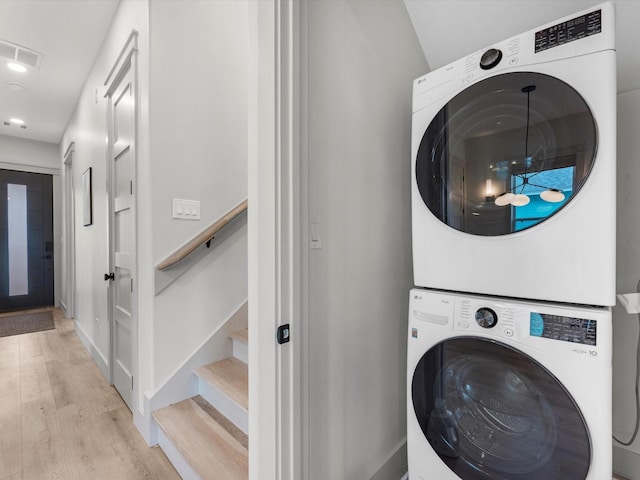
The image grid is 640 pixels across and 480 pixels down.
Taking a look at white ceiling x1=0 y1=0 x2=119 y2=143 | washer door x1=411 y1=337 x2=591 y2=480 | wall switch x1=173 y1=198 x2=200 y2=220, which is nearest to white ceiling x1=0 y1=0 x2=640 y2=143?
white ceiling x1=0 y1=0 x2=119 y2=143

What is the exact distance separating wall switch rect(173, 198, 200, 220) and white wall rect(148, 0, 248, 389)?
3 cm

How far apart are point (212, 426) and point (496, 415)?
1354mm

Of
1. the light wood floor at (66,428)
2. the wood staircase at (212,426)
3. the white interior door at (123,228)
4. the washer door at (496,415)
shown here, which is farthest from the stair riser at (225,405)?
the washer door at (496,415)

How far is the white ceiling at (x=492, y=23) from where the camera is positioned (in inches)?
45.2

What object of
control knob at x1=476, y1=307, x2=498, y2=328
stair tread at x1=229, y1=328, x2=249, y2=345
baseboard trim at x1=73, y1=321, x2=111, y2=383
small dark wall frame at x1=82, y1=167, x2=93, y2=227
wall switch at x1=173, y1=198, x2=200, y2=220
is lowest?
baseboard trim at x1=73, y1=321, x2=111, y2=383

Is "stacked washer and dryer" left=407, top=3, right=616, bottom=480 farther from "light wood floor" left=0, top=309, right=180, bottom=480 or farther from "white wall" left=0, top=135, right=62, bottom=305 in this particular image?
"white wall" left=0, top=135, right=62, bottom=305

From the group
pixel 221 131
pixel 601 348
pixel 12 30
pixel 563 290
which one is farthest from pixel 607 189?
pixel 12 30

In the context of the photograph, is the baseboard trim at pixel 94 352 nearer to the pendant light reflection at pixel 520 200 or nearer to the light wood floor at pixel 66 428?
the light wood floor at pixel 66 428

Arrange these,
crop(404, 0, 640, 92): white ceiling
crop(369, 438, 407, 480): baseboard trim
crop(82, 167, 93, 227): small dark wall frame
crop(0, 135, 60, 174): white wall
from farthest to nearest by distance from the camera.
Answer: crop(0, 135, 60, 174): white wall, crop(82, 167, 93, 227): small dark wall frame, crop(369, 438, 407, 480): baseboard trim, crop(404, 0, 640, 92): white ceiling

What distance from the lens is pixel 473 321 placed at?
0.99 meters

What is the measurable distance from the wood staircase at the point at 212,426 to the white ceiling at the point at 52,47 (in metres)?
2.69

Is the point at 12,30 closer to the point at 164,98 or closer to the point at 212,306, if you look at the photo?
the point at 164,98

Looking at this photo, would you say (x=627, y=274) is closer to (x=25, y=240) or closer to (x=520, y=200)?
(x=520, y=200)

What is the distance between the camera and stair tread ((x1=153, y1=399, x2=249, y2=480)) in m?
1.33
